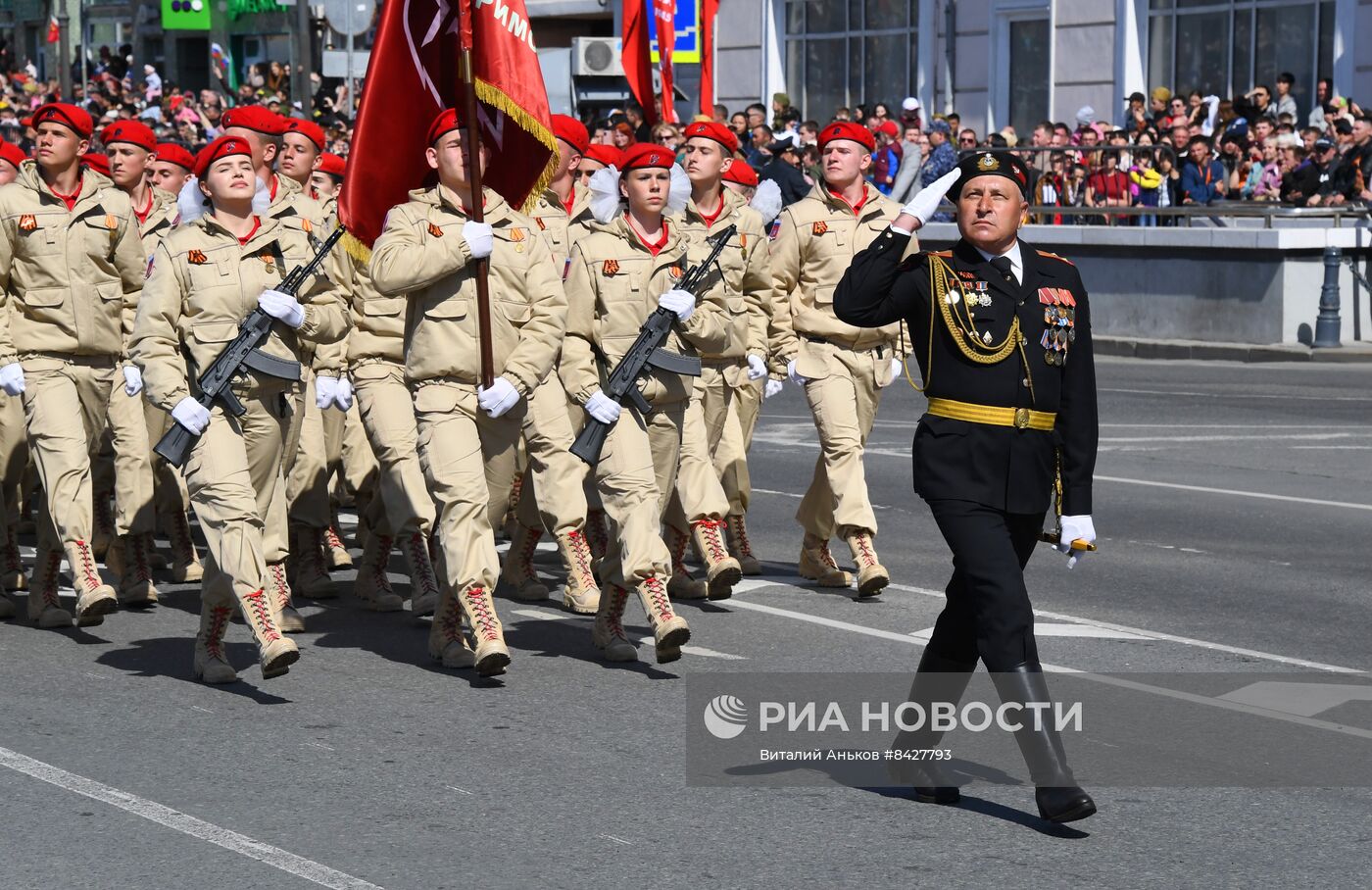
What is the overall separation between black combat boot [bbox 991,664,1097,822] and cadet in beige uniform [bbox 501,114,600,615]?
3471 millimetres

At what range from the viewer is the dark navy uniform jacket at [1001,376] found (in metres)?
6.45

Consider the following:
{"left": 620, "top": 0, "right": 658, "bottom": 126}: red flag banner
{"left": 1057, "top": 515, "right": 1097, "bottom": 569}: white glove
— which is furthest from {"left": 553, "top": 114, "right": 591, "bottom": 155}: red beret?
{"left": 620, "top": 0, "right": 658, "bottom": 126}: red flag banner

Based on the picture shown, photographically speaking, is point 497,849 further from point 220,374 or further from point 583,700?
point 220,374

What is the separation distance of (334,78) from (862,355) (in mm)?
26647

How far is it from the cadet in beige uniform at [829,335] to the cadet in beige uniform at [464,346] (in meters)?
1.98

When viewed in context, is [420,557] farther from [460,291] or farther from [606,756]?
[606,756]

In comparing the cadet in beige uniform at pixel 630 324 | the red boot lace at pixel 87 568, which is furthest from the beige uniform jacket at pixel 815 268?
the red boot lace at pixel 87 568

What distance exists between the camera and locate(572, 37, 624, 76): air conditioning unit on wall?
97.8 ft

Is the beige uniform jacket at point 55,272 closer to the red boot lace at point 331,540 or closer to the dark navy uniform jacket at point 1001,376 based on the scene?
the red boot lace at point 331,540

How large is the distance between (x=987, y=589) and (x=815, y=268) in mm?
4392

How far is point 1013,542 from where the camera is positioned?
260 inches

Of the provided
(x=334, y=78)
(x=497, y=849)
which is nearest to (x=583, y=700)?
(x=497, y=849)

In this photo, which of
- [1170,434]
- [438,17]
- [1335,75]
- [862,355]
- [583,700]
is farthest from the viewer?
[1335,75]

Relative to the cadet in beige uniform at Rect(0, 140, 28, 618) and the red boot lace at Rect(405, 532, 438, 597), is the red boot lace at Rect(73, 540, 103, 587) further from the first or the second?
the red boot lace at Rect(405, 532, 438, 597)
